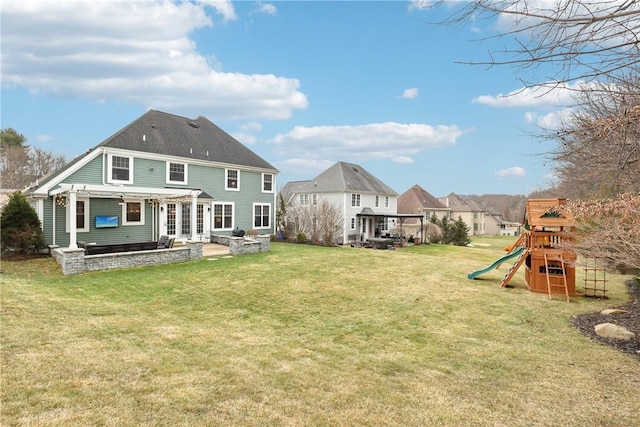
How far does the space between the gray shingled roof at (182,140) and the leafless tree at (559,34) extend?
62.3 ft

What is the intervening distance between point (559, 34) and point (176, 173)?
805 inches

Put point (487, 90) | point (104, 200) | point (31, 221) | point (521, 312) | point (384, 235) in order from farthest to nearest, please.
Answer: point (384, 235)
point (104, 200)
point (31, 221)
point (521, 312)
point (487, 90)

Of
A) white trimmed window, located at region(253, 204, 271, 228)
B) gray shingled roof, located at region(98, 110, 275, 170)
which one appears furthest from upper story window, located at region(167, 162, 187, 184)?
white trimmed window, located at region(253, 204, 271, 228)

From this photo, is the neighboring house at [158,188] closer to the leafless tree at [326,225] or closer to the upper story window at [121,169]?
the upper story window at [121,169]

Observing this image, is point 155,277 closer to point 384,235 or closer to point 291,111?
point 291,111

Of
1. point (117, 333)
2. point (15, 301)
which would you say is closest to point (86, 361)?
point (117, 333)

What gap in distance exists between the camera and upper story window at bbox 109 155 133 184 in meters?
17.4

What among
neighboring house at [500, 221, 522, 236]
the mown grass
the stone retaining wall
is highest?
the stone retaining wall

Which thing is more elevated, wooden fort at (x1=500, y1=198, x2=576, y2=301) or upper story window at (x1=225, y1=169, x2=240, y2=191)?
upper story window at (x1=225, y1=169, x2=240, y2=191)

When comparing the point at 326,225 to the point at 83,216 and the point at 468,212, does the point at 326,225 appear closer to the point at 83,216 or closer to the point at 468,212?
the point at 83,216

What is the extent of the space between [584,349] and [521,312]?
2674mm

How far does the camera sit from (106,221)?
17.0m

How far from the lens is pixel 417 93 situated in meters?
14.5

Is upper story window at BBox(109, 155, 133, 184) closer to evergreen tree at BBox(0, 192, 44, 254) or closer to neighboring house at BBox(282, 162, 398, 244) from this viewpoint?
evergreen tree at BBox(0, 192, 44, 254)
